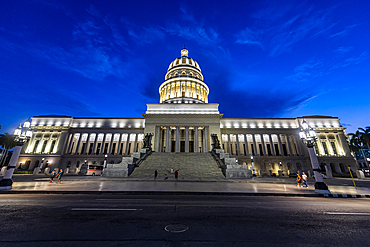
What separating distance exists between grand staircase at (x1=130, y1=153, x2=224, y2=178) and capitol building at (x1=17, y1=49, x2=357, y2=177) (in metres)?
12.0

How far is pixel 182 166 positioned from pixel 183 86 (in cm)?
4300

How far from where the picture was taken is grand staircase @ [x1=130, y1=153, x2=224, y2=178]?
23891 millimetres

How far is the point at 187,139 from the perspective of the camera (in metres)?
43.7

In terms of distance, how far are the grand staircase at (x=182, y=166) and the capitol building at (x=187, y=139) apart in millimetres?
11980

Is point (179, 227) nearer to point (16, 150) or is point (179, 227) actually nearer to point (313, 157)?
point (313, 157)

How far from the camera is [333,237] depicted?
13.1 ft

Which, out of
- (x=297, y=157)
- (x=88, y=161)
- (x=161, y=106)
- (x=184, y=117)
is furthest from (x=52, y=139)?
(x=297, y=157)

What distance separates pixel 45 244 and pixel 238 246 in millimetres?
4361

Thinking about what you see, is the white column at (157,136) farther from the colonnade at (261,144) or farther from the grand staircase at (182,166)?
the colonnade at (261,144)

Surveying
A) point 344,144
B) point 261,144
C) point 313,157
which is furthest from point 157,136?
point 344,144

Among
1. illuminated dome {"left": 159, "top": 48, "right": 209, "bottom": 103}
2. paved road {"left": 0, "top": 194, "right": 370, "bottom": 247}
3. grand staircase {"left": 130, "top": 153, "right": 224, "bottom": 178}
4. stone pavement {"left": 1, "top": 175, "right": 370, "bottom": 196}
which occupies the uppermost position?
illuminated dome {"left": 159, "top": 48, "right": 209, "bottom": 103}

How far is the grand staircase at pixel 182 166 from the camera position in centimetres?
2389

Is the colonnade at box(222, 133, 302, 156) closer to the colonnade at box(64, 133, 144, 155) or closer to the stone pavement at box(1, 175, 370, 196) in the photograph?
the colonnade at box(64, 133, 144, 155)

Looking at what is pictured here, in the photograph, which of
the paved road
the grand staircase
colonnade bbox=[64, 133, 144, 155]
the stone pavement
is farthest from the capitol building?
the paved road
